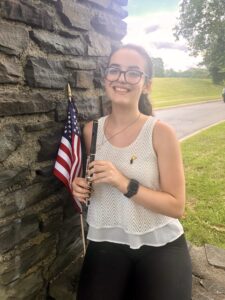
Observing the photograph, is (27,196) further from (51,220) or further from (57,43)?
(57,43)

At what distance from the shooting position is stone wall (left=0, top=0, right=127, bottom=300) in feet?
5.80

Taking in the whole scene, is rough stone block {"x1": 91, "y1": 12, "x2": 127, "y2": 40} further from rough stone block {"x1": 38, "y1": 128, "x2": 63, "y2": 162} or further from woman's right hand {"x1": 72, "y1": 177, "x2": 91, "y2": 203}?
woman's right hand {"x1": 72, "y1": 177, "x2": 91, "y2": 203}

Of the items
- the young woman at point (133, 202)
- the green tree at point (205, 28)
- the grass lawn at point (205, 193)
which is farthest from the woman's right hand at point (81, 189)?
the green tree at point (205, 28)

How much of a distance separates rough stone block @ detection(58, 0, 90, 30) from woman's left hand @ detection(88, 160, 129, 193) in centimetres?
88

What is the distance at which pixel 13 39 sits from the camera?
172 cm

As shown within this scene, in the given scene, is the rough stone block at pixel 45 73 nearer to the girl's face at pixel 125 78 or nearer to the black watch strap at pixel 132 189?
the girl's face at pixel 125 78

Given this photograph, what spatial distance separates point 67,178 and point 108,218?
0.36 metres

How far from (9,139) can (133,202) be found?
2.63 ft

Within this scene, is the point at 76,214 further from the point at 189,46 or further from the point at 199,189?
the point at 189,46

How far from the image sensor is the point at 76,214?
97.8 inches

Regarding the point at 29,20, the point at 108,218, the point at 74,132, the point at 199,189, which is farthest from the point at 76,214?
the point at 199,189

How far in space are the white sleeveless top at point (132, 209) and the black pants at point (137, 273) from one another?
6 cm

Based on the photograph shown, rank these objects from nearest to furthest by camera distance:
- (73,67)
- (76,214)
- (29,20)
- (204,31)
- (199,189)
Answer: (29,20) → (73,67) → (76,214) → (199,189) → (204,31)

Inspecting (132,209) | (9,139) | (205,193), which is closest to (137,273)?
(132,209)
